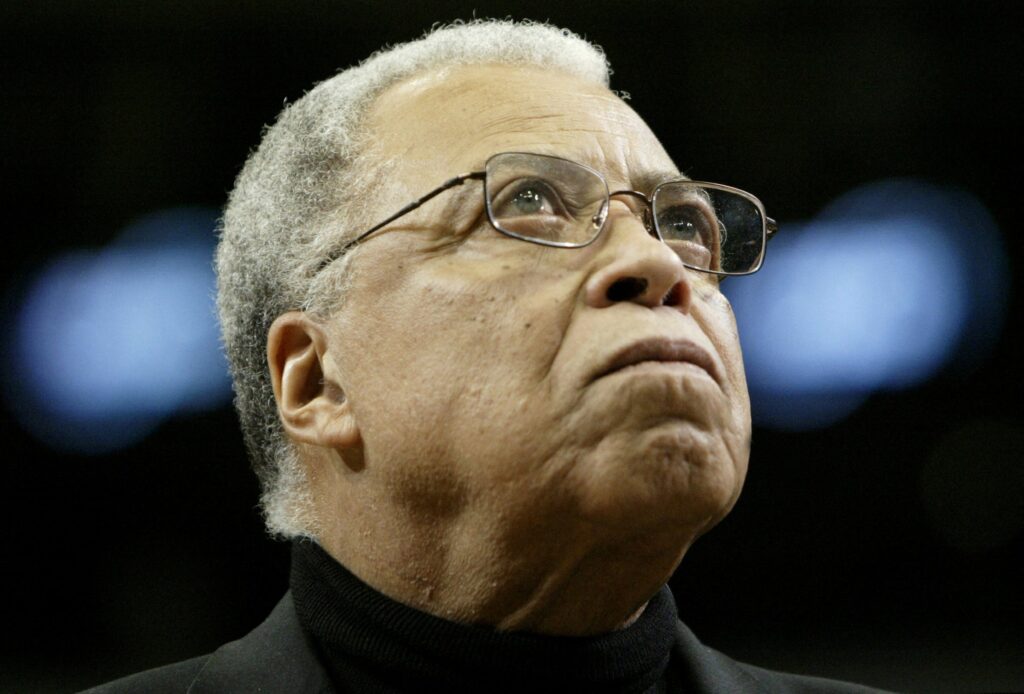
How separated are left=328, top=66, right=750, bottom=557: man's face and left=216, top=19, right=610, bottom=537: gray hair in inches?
4.2

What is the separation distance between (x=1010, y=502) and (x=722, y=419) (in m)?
2.62

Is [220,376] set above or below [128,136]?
below

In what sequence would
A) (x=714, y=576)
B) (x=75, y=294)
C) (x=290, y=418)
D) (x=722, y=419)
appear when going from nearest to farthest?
(x=722, y=419) < (x=290, y=418) < (x=75, y=294) < (x=714, y=576)

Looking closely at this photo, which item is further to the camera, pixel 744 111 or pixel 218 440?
pixel 744 111

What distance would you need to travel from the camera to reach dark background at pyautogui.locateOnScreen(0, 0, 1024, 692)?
11.9 ft

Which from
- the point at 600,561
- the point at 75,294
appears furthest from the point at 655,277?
the point at 75,294

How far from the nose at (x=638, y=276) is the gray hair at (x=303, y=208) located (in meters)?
0.51

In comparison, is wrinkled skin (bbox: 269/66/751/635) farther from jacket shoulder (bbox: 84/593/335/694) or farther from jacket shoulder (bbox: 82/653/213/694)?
jacket shoulder (bbox: 82/653/213/694)

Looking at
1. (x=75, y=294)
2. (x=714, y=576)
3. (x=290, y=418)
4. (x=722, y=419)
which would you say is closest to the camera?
(x=722, y=419)

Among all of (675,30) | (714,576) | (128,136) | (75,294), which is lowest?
(714,576)

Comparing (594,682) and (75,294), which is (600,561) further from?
(75,294)

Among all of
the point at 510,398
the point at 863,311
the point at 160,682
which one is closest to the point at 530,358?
the point at 510,398

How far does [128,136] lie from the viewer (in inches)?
148

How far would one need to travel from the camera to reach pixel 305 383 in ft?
6.93
